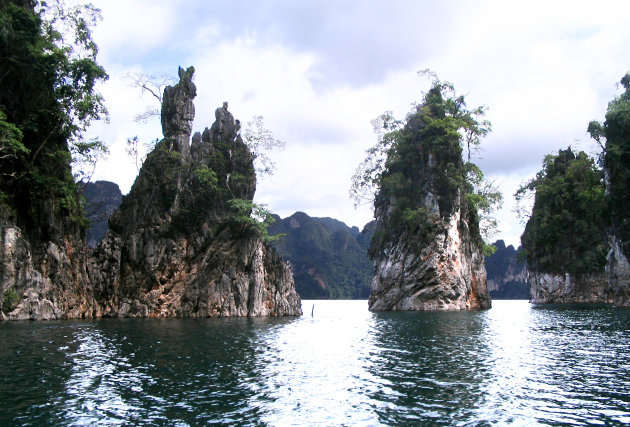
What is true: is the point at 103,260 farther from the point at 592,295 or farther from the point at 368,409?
the point at 592,295

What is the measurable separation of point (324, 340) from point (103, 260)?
1289 inches

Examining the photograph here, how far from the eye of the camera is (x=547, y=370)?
1914 cm

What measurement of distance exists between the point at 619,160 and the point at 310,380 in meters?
59.5

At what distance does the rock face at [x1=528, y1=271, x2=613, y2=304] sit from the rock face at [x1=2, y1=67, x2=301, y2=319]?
58421 mm

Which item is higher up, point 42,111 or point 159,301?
point 42,111

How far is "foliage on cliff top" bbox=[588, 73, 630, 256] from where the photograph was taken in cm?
5962

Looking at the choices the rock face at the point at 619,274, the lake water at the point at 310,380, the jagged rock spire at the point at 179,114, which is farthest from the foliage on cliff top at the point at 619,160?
the jagged rock spire at the point at 179,114

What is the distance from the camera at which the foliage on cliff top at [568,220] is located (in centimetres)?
8744

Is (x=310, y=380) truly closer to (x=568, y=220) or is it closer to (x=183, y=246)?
(x=183, y=246)

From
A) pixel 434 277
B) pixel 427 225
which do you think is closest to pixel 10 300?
pixel 434 277

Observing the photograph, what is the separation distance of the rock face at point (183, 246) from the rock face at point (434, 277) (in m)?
18.4

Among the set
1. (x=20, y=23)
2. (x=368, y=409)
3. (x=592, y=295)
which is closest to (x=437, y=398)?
(x=368, y=409)

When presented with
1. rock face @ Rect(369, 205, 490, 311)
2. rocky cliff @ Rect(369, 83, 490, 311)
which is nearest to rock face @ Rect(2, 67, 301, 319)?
rock face @ Rect(369, 205, 490, 311)

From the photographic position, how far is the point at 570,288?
92.2 meters
